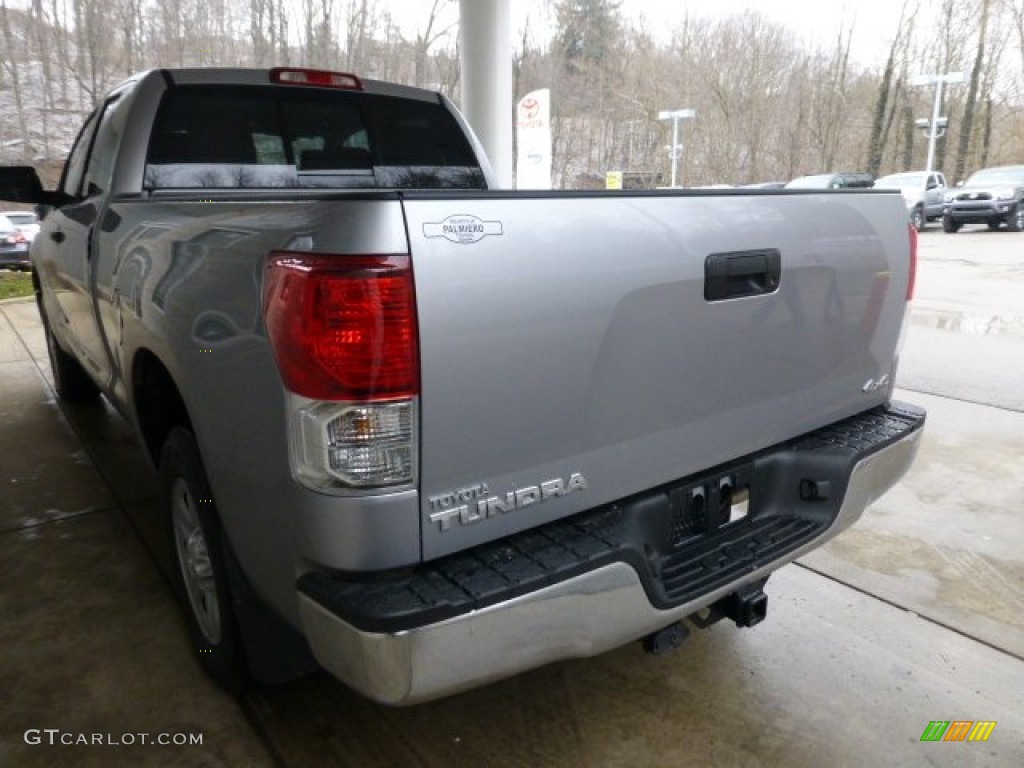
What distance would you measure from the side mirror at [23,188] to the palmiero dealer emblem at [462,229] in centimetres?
301

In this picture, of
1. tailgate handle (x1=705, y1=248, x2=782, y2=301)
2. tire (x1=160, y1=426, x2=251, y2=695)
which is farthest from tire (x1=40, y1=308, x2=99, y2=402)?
tailgate handle (x1=705, y1=248, x2=782, y2=301)

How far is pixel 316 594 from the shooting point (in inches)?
63.7

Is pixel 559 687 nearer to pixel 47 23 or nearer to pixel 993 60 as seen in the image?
pixel 47 23

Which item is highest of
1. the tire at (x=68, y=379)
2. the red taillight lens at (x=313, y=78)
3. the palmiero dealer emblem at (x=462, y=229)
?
the red taillight lens at (x=313, y=78)

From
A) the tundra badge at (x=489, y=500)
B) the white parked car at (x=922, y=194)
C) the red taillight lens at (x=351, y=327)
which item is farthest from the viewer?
the white parked car at (x=922, y=194)

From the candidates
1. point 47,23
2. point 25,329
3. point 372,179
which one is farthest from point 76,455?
point 47,23

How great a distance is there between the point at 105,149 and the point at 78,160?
80 centimetres

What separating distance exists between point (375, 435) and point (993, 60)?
50510 mm

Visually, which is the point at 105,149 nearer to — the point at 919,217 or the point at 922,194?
the point at 919,217

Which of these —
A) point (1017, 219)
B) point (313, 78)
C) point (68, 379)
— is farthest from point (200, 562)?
point (1017, 219)

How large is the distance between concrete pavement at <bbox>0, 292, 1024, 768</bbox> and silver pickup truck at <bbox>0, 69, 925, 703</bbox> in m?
0.25

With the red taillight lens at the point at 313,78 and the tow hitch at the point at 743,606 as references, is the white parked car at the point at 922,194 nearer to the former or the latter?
the red taillight lens at the point at 313,78

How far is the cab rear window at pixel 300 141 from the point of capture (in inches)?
132

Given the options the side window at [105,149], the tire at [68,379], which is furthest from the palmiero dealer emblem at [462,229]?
the tire at [68,379]
